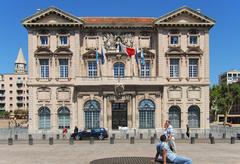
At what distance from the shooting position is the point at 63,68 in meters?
56.8

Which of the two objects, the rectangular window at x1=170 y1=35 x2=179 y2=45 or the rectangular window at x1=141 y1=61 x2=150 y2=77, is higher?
the rectangular window at x1=170 y1=35 x2=179 y2=45

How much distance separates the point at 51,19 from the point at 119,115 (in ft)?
51.7

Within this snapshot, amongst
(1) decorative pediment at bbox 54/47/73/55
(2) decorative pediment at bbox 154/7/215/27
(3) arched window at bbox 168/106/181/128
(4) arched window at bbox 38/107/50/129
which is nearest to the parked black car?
(4) arched window at bbox 38/107/50/129

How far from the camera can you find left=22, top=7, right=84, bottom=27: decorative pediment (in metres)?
55.5

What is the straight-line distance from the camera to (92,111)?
56.6 meters

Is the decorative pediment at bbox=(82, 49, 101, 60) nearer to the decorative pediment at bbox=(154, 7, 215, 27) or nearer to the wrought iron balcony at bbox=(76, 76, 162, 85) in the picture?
the wrought iron balcony at bbox=(76, 76, 162, 85)

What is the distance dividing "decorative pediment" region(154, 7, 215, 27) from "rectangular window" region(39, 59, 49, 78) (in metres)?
15.6

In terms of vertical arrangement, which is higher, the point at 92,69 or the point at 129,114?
the point at 92,69

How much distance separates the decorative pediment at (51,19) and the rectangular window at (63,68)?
496cm

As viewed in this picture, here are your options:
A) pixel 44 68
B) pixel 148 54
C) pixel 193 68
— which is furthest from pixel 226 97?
pixel 44 68

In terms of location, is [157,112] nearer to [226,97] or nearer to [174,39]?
[174,39]

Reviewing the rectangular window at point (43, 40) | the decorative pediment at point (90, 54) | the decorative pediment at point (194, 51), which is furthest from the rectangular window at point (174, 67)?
the rectangular window at point (43, 40)

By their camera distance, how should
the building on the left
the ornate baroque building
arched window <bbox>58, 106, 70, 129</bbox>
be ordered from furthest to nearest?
the building on the left → arched window <bbox>58, 106, 70, 129</bbox> → the ornate baroque building

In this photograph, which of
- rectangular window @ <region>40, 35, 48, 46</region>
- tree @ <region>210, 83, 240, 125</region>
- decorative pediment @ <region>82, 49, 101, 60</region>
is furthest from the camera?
tree @ <region>210, 83, 240, 125</region>
